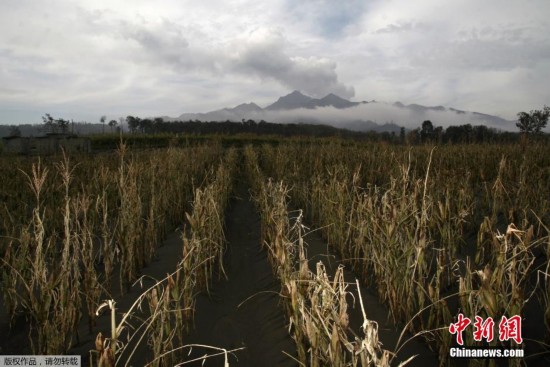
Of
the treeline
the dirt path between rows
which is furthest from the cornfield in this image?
the treeline

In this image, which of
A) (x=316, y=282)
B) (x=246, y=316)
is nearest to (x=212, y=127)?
(x=246, y=316)

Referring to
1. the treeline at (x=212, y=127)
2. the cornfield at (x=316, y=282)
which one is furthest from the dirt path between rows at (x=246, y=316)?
the treeline at (x=212, y=127)

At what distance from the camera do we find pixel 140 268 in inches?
140

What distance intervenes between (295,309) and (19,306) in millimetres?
2474

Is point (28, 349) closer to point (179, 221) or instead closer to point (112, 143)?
point (179, 221)

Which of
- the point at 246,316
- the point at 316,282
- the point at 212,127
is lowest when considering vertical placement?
the point at 246,316

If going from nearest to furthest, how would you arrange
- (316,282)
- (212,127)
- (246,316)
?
(316,282)
(246,316)
(212,127)

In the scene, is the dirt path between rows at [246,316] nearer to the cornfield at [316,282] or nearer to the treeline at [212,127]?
the cornfield at [316,282]

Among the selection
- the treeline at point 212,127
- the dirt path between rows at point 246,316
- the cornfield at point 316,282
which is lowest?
the dirt path between rows at point 246,316

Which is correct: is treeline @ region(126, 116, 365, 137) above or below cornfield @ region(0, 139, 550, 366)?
above

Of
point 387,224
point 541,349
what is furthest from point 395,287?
point 541,349

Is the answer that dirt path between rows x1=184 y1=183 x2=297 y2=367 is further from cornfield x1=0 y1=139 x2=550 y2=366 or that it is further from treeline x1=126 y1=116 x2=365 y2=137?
treeline x1=126 y1=116 x2=365 y2=137

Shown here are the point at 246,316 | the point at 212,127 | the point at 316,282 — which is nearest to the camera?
the point at 316,282

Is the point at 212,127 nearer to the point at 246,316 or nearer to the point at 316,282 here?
the point at 246,316
